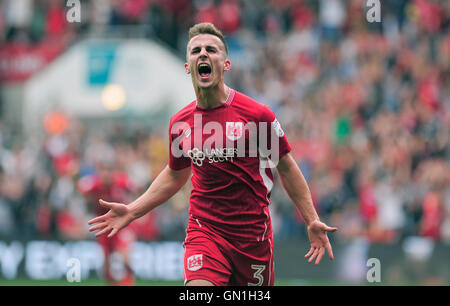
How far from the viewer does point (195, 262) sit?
21.0ft

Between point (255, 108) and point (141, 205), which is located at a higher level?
point (255, 108)

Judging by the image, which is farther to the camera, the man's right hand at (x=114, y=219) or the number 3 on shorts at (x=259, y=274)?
the number 3 on shorts at (x=259, y=274)

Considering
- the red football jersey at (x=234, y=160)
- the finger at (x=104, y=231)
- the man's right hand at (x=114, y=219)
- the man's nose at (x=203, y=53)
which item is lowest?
the finger at (x=104, y=231)

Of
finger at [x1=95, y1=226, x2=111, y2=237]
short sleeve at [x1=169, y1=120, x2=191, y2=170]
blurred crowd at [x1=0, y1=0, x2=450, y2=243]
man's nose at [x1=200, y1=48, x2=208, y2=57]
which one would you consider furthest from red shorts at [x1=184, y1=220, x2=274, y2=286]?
blurred crowd at [x1=0, y1=0, x2=450, y2=243]

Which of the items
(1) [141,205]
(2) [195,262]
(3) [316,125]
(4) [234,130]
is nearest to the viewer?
(2) [195,262]

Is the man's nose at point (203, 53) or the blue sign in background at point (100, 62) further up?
the blue sign in background at point (100, 62)

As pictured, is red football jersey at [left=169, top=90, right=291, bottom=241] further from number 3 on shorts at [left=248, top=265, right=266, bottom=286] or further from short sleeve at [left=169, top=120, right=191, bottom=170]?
number 3 on shorts at [left=248, top=265, right=266, bottom=286]

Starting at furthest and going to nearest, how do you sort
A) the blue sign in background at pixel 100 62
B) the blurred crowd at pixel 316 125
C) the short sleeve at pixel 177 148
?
the blue sign in background at pixel 100 62, the blurred crowd at pixel 316 125, the short sleeve at pixel 177 148

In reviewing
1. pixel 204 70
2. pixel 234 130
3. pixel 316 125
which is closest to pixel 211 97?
pixel 204 70

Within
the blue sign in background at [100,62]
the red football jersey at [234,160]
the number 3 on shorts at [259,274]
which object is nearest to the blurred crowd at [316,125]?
the blue sign in background at [100,62]

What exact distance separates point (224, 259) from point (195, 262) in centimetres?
26

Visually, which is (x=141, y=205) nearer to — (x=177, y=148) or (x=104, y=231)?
(x=104, y=231)

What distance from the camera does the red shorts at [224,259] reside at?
20.9 ft

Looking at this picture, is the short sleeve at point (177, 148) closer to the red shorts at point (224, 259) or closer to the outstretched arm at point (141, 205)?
the outstretched arm at point (141, 205)
